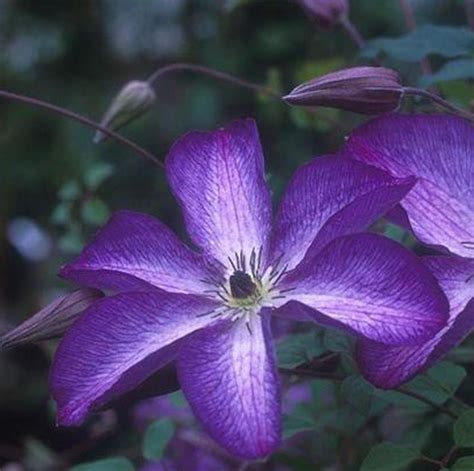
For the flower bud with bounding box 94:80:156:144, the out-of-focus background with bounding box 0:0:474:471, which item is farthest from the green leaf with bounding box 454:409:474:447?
the out-of-focus background with bounding box 0:0:474:471

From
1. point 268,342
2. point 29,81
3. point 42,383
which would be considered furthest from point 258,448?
point 29,81

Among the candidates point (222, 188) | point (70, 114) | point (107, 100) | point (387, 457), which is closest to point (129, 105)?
point (70, 114)

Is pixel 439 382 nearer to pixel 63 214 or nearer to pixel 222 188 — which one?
pixel 222 188

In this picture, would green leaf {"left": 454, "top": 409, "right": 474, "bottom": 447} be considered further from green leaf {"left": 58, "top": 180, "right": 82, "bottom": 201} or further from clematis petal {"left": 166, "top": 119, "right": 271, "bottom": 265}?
green leaf {"left": 58, "top": 180, "right": 82, "bottom": 201}

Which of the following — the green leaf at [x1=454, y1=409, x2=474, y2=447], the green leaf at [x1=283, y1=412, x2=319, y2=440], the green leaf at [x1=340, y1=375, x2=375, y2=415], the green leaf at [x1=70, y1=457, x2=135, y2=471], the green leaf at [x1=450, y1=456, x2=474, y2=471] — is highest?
the green leaf at [x1=340, y1=375, x2=375, y2=415]

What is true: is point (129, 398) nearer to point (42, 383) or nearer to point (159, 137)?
point (42, 383)

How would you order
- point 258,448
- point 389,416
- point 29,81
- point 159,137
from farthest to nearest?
point 29,81 < point 159,137 < point 389,416 < point 258,448

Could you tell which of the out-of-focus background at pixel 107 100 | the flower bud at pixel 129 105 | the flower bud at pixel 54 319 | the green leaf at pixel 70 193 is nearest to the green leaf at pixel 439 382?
the flower bud at pixel 54 319
